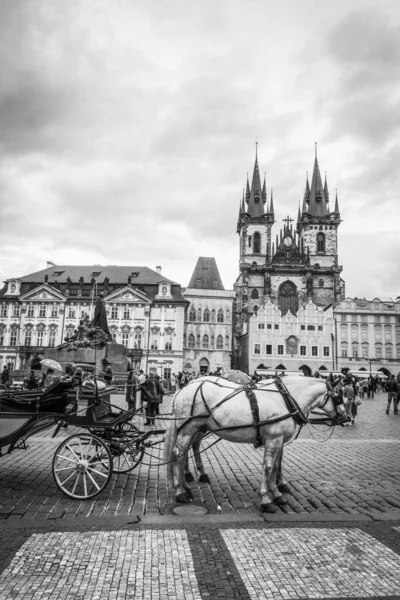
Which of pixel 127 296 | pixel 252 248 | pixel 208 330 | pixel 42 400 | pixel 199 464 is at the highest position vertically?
pixel 252 248

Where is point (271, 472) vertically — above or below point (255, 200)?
below

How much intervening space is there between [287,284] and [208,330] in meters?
19.9

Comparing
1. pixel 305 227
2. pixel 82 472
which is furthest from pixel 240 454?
pixel 305 227

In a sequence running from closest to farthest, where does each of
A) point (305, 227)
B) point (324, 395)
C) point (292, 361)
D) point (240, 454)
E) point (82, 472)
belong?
point (82, 472) → point (324, 395) → point (240, 454) → point (292, 361) → point (305, 227)

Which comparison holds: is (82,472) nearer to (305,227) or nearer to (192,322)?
(192,322)

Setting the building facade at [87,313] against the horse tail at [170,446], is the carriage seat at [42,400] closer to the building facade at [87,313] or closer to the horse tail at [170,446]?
the horse tail at [170,446]

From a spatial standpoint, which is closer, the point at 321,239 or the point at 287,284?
the point at 287,284

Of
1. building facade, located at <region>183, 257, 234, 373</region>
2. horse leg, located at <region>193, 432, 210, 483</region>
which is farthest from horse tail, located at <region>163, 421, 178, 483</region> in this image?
building facade, located at <region>183, 257, 234, 373</region>

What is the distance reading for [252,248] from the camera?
277 feet

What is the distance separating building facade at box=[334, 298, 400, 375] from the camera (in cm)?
6719

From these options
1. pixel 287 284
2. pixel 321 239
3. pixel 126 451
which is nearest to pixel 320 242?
pixel 321 239

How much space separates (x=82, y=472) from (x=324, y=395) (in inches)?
146

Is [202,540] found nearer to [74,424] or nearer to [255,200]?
[74,424]

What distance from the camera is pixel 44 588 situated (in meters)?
3.67
